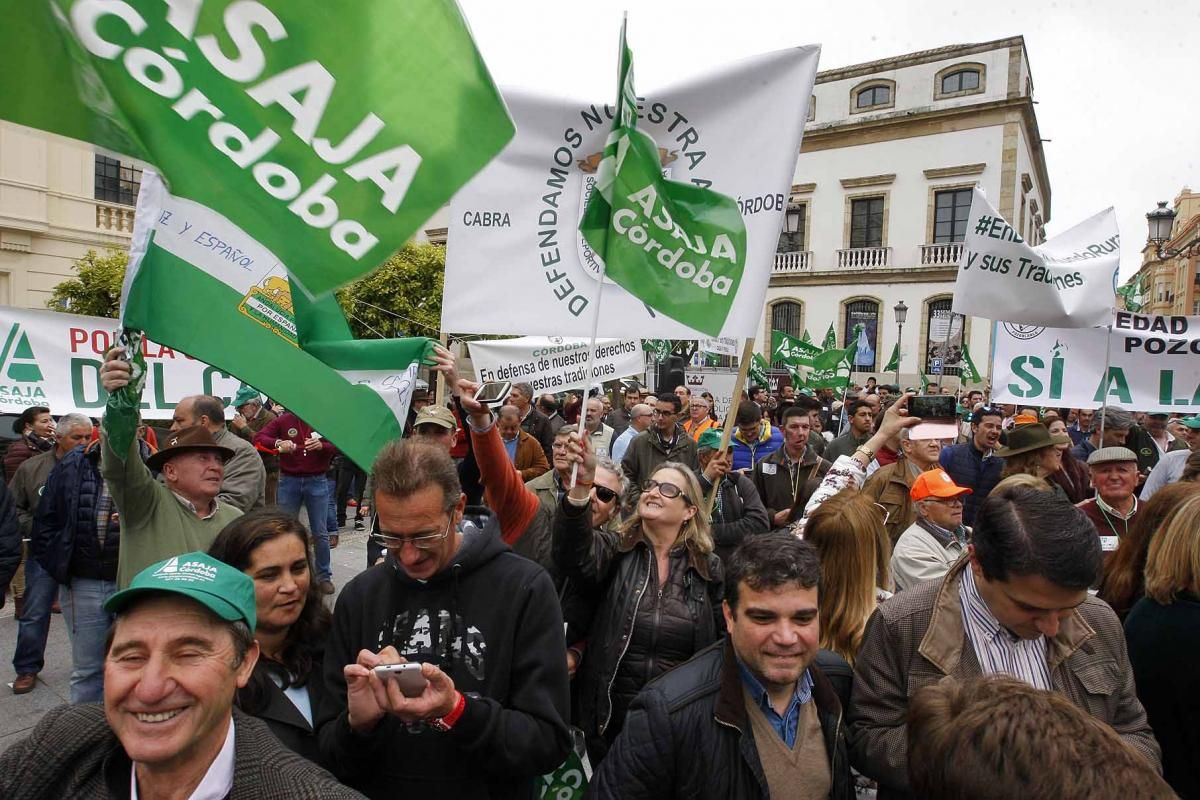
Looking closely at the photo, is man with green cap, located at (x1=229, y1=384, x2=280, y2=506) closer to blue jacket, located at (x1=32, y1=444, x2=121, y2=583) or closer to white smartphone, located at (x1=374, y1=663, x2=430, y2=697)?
blue jacket, located at (x1=32, y1=444, x2=121, y2=583)

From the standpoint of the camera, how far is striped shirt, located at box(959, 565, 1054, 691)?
200cm

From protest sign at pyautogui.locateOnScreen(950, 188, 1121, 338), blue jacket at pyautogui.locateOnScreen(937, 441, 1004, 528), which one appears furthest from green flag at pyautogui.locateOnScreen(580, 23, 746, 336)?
blue jacket at pyautogui.locateOnScreen(937, 441, 1004, 528)

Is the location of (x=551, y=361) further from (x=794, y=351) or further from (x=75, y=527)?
(x=794, y=351)

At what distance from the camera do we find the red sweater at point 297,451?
284 inches

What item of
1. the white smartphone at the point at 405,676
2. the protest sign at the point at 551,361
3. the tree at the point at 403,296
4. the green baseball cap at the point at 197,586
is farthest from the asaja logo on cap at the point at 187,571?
the tree at the point at 403,296

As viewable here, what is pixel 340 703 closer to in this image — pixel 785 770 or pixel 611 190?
pixel 785 770

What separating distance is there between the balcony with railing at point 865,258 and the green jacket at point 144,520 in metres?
34.5

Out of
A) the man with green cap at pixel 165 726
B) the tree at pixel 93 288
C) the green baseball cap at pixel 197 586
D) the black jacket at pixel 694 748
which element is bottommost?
the black jacket at pixel 694 748

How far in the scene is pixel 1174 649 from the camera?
2346 mm

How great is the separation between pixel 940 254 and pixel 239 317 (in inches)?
1358

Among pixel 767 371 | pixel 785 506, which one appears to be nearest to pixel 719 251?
pixel 785 506

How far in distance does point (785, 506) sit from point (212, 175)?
510 centimetres

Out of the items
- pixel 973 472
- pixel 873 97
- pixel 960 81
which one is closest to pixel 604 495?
pixel 973 472

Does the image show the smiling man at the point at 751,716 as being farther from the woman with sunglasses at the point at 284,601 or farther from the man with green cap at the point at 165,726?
the woman with sunglasses at the point at 284,601
